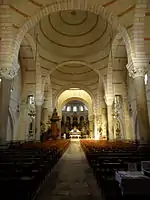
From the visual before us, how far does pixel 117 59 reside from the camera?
20000 mm

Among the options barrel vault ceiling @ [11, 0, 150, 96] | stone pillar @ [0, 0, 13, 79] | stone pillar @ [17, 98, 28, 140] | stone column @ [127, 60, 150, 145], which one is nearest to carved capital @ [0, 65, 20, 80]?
stone pillar @ [0, 0, 13, 79]

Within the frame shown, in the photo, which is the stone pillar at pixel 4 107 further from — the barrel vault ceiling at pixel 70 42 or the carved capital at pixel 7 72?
the barrel vault ceiling at pixel 70 42

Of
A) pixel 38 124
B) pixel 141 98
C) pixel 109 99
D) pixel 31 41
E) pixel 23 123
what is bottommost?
pixel 38 124

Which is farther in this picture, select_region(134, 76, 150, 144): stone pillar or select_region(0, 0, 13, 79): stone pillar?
select_region(0, 0, 13, 79): stone pillar

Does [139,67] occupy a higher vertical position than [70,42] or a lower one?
lower

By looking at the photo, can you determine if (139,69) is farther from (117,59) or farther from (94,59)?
(94,59)

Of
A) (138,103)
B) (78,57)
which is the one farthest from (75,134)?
(138,103)

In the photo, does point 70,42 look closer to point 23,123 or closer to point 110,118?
point 110,118

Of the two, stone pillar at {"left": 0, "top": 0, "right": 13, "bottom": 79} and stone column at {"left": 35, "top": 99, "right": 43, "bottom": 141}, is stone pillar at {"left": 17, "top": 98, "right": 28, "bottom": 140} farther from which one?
stone pillar at {"left": 0, "top": 0, "right": 13, "bottom": 79}

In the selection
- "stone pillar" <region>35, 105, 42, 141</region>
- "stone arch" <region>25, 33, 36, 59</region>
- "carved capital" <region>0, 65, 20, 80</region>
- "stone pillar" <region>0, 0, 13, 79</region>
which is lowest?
"stone pillar" <region>35, 105, 42, 141</region>

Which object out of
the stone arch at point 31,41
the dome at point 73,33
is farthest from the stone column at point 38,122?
the dome at point 73,33

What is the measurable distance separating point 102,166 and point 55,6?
1083 centimetres

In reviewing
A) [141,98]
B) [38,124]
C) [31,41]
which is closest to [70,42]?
[31,41]

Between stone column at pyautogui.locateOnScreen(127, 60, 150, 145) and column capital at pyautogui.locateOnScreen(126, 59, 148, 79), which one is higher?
column capital at pyautogui.locateOnScreen(126, 59, 148, 79)
